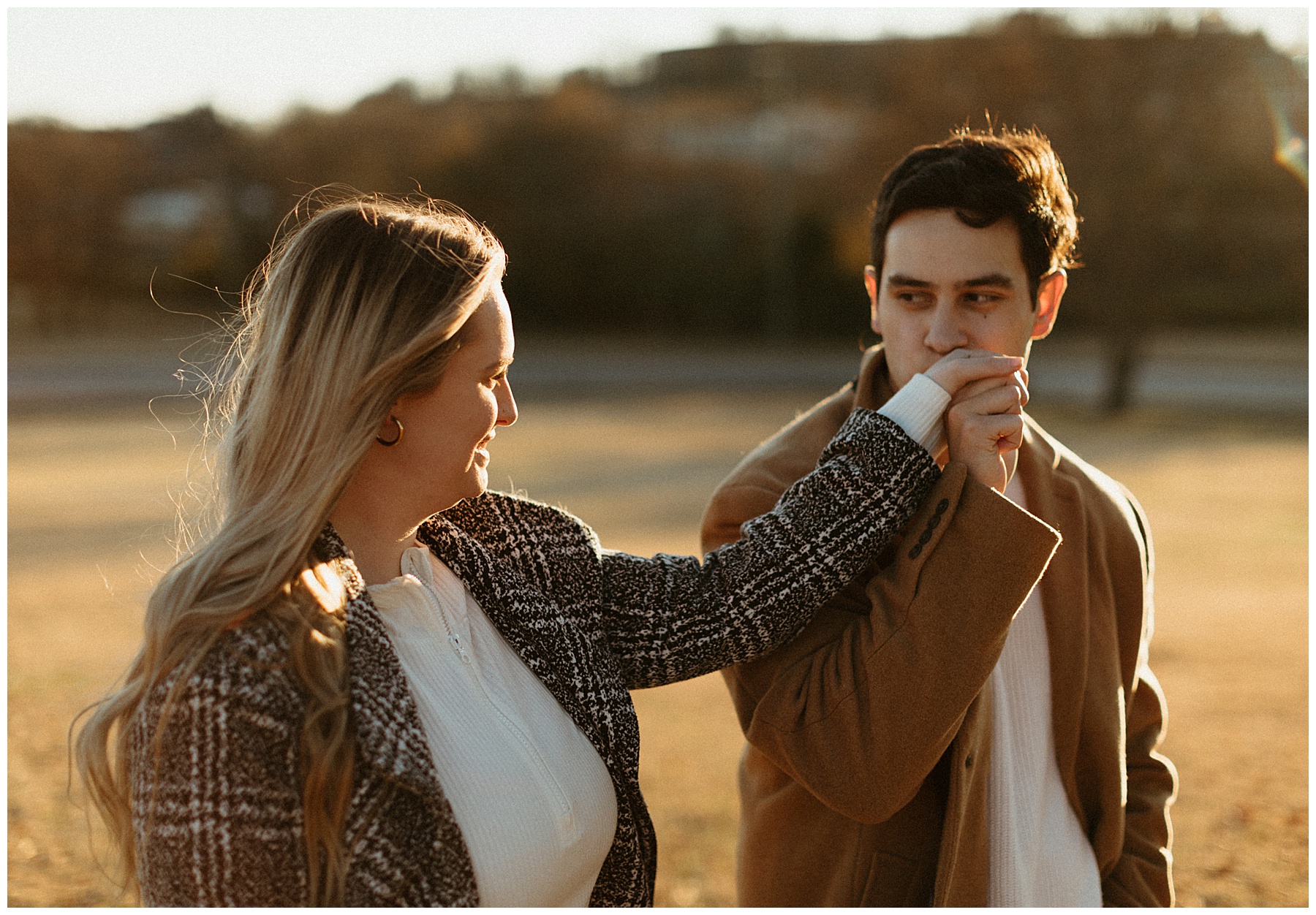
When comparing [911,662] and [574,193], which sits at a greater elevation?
[574,193]

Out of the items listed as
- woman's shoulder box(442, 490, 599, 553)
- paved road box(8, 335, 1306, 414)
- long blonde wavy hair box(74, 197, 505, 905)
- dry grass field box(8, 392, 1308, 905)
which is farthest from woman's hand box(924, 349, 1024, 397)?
paved road box(8, 335, 1306, 414)

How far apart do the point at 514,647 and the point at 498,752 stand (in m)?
0.23

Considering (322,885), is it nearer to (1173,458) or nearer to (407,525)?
(407,525)

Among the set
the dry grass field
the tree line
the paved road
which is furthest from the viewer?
the tree line

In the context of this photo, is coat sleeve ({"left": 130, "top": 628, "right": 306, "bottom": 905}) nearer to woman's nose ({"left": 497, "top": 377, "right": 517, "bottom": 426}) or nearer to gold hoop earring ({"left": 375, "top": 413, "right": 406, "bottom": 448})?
gold hoop earring ({"left": 375, "top": 413, "right": 406, "bottom": 448})

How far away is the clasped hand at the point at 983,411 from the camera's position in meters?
2.18

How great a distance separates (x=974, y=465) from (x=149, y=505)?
11770 millimetres

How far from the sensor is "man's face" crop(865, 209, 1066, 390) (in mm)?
2340

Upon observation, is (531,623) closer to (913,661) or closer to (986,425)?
(913,661)

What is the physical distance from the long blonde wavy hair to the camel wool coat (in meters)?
0.82

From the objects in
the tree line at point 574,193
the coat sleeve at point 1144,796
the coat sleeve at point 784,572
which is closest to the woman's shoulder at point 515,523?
the coat sleeve at point 784,572

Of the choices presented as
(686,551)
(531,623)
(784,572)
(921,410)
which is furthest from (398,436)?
(686,551)

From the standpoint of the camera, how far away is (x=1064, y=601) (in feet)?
7.80

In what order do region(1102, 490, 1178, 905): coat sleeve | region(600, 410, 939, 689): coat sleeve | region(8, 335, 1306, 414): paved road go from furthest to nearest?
region(8, 335, 1306, 414): paved road, region(1102, 490, 1178, 905): coat sleeve, region(600, 410, 939, 689): coat sleeve
